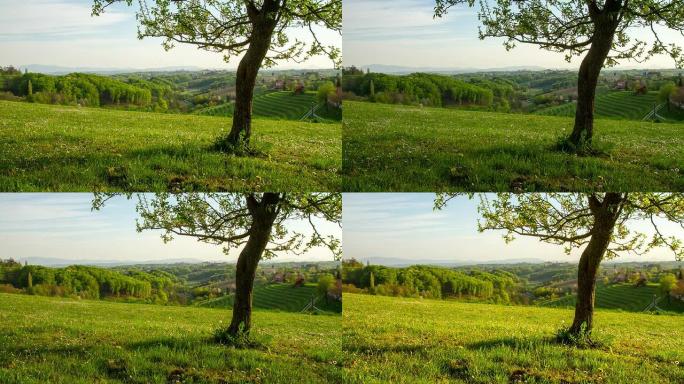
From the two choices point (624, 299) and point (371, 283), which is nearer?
point (371, 283)

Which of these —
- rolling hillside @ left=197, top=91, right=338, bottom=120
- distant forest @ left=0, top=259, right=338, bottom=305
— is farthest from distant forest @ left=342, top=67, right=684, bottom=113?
distant forest @ left=0, top=259, right=338, bottom=305

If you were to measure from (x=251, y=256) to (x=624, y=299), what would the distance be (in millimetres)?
8616

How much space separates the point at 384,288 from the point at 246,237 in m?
3.44

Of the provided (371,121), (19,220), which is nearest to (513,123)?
(371,121)

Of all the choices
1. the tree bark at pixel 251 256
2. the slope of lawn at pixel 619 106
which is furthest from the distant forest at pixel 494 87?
the tree bark at pixel 251 256

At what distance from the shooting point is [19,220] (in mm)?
11812

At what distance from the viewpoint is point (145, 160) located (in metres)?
10.1

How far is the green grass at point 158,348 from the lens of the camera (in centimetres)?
980

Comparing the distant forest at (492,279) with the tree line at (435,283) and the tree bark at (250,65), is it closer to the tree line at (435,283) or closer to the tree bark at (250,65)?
the tree line at (435,283)

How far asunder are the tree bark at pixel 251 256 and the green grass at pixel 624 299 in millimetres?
6320

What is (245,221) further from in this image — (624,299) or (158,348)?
(624,299)

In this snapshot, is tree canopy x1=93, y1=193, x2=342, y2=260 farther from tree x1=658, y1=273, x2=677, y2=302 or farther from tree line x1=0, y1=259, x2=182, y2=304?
tree x1=658, y1=273, x2=677, y2=302

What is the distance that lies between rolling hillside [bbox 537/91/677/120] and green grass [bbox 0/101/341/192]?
5.28 metres

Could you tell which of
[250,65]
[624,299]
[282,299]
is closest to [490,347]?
[282,299]
